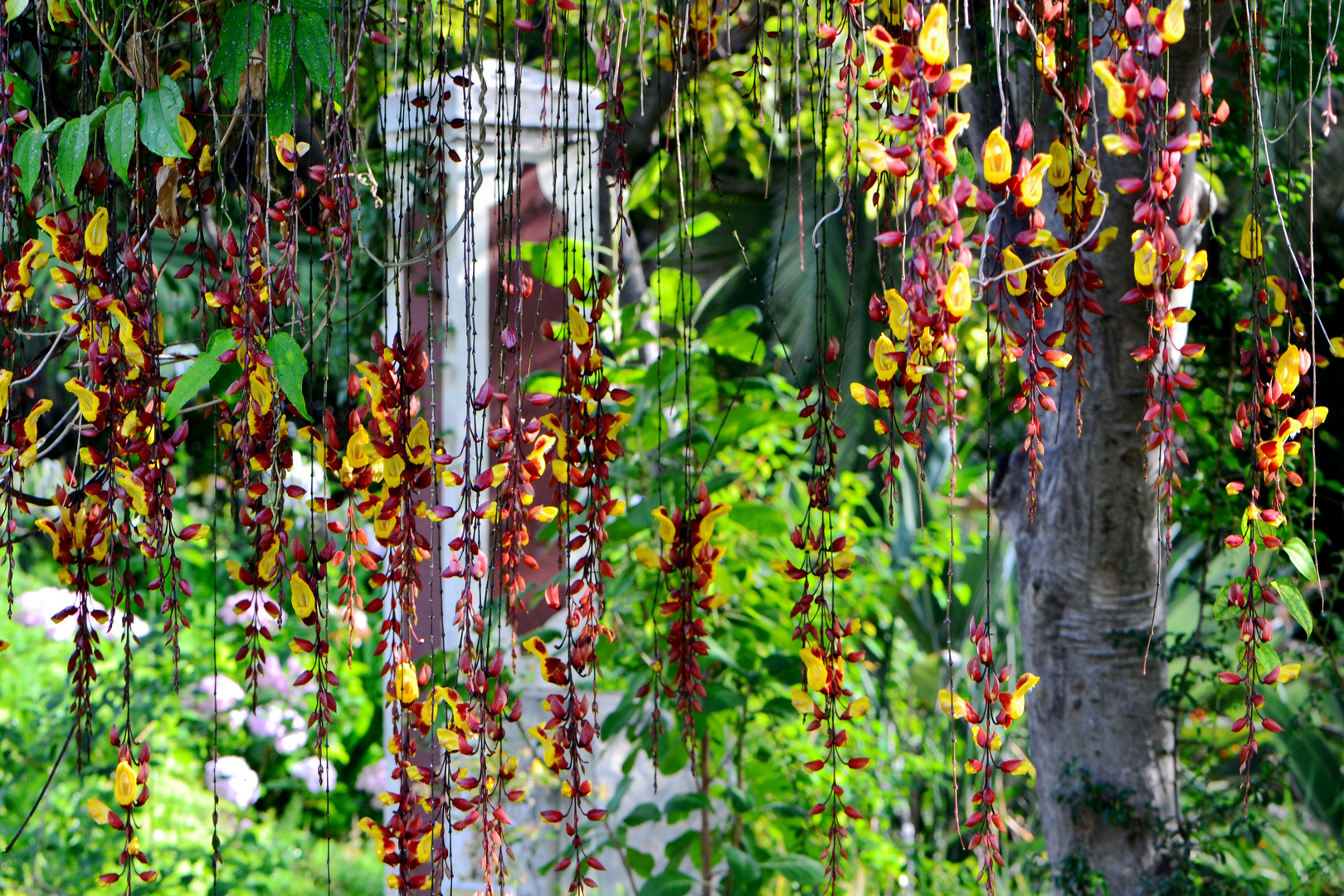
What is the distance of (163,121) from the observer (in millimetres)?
843

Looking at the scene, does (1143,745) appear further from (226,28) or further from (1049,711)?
(226,28)

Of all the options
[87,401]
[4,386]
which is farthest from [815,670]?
[4,386]

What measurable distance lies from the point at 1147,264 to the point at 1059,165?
0.44ft

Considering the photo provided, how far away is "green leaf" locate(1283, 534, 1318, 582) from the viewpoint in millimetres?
795

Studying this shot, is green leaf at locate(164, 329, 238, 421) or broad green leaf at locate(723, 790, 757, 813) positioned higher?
green leaf at locate(164, 329, 238, 421)

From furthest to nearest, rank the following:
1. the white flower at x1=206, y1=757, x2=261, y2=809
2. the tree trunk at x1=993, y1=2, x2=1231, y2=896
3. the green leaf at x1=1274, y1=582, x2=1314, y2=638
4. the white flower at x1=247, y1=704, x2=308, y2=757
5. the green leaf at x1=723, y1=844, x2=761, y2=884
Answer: the white flower at x1=247, y1=704, x2=308, y2=757 < the white flower at x1=206, y1=757, x2=261, y2=809 < the tree trunk at x1=993, y1=2, x2=1231, y2=896 < the green leaf at x1=723, y1=844, x2=761, y2=884 < the green leaf at x1=1274, y1=582, x2=1314, y2=638

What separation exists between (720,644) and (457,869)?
668mm

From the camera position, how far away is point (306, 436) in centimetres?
91

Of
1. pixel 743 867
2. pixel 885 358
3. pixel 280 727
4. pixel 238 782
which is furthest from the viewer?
pixel 280 727

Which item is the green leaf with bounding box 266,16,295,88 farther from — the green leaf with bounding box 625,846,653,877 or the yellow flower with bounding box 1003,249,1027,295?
the green leaf with bounding box 625,846,653,877

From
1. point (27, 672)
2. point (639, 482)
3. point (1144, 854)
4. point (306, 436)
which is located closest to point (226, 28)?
point (306, 436)

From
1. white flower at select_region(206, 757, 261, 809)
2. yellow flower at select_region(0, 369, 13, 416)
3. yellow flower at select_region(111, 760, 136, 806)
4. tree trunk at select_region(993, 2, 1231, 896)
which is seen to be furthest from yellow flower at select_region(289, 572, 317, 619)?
white flower at select_region(206, 757, 261, 809)

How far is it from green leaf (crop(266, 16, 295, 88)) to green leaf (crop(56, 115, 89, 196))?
0.14 m

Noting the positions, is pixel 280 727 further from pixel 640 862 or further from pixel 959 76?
pixel 959 76
